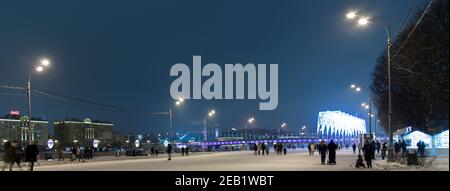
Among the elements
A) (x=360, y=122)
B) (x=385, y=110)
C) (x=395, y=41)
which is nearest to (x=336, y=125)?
(x=360, y=122)

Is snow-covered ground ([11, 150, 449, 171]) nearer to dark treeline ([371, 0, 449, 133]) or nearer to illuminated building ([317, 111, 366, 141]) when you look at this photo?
dark treeline ([371, 0, 449, 133])

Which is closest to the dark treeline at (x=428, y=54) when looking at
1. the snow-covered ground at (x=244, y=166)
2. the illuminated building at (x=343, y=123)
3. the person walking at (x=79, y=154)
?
the snow-covered ground at (x=244, y=166)

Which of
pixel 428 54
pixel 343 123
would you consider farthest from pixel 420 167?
pixel 343 123

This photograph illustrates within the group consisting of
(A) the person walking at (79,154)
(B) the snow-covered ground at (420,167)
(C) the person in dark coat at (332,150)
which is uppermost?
(C) the person in dark coat at (332,150)

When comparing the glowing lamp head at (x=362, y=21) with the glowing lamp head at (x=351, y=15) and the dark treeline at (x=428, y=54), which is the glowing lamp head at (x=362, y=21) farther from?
the dark treeline at (x=428, y=54)

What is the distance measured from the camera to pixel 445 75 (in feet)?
157

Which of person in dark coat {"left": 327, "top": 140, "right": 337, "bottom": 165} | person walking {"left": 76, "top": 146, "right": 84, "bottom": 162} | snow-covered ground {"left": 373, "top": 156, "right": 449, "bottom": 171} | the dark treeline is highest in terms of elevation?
the dark treeline

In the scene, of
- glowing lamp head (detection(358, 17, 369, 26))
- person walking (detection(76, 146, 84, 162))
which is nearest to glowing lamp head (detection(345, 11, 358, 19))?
glowing lamp head (detection(358, 17, 369, 26))

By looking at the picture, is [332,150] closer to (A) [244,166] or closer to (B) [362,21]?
(A) [244,166]

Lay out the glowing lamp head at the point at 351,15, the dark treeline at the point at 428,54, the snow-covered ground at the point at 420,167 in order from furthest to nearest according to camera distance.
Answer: the dark treeline at the point at 428,54 → the glowing lamp head at the point at 351,15 → the snow-covered ground at the point at 420,167

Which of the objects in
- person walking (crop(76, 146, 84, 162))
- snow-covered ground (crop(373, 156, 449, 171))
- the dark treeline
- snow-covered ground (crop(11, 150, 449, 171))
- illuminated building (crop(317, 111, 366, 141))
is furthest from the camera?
illuminated building (crop(317, 111, 366, 141))

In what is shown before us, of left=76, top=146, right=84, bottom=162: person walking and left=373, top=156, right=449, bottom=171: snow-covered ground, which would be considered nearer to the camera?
left=373, top=156, right=449, bottom=171: snow-covered ground

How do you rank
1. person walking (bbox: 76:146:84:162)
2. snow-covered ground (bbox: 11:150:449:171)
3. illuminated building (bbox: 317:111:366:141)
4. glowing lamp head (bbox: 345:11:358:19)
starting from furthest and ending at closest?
illuminated building (bbox: 317:111:366:141) < person walking (bbox: 76:146:84:162) < glowing lamp head (bbox: 345:11:358:19) < snow-covered ground (bbox: 11:150:449:171)
